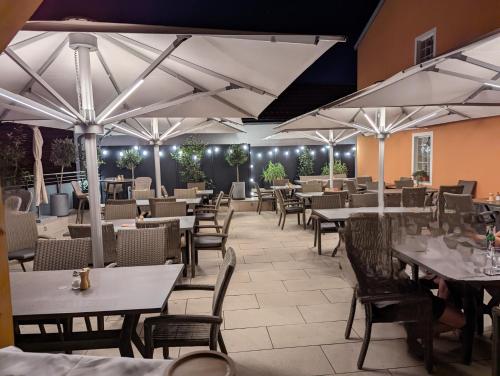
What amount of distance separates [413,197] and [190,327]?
5496mm

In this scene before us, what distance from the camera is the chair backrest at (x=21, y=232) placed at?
458cm

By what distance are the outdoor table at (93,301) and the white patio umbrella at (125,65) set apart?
0.63 m

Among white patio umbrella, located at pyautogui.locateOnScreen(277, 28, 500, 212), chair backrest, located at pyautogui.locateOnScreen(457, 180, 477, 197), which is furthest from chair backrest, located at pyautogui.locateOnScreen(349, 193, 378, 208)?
chair backrest, located at pyautogui.locateOnScreen(457, 180, 477, 197)

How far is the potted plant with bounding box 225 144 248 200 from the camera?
41.4ft

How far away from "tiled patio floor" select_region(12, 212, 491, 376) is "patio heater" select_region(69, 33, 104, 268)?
940mm

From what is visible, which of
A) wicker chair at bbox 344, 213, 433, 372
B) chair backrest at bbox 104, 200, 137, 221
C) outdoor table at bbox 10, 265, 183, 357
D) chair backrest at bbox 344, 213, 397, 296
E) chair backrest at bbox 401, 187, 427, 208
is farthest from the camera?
chair backrest at bbox 401, 187, 427, 208

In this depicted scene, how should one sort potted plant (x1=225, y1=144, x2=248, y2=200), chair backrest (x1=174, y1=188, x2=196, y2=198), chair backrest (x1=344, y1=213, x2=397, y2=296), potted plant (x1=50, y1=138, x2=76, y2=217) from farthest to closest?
potted plant (x1=225, y1=144, x2=248, y2=200) → potted plant (x1=50, y1=138, x2=76, y2=217) → chair backrest (x1=174, y1=188, x2=196, y2=198) → chair backrest (x1=344, y1=213, x2=397, y2=296)

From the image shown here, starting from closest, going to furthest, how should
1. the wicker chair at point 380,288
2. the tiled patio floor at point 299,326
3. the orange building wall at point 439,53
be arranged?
the wicker chair at point 380,288, the tiled patio floor at point 299,326, the orange building wall at point 439,53

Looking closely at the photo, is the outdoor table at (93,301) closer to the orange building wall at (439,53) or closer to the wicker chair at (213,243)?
the wicker chair at (213,243)

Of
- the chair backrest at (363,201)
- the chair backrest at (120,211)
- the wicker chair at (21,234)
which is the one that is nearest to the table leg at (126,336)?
the wicker chair at (21,234)

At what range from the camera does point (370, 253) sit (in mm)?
3006

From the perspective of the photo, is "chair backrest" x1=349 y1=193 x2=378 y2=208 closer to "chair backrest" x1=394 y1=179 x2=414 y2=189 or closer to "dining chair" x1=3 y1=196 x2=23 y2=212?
"chair backrest" x1=394 y1=179 x2=414 y2=189

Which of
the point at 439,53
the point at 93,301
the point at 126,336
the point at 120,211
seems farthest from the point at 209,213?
the point at 439,53

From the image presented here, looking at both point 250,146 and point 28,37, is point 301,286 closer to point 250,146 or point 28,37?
point 28,37
